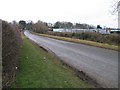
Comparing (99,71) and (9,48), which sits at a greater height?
(9,48)

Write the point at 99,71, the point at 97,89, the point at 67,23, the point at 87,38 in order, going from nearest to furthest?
the point at 97,89, the point at 99,71, the point at 87,38, the point at 67,23

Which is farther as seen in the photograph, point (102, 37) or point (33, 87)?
point (102, 37)

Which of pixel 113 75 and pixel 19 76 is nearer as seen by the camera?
pixel 19 76

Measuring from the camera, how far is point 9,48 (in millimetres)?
7199

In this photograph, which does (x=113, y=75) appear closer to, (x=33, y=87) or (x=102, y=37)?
(x=33, y=87)

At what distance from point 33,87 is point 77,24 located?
159510 mm

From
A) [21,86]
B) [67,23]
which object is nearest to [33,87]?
[21,86]

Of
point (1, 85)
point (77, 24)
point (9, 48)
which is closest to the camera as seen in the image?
point (1, 85)

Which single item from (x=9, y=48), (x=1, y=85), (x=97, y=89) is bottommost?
(x=97, y=89)

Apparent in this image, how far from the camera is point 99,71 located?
1145 cm

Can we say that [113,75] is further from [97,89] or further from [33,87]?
[33,87]

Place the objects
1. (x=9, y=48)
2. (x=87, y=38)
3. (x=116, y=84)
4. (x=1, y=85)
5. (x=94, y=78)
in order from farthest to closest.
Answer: (x=87, y=38)
(x=94, y=78)
(x=116, y=84)
(x=9, y=48)
(x=1, y=85)

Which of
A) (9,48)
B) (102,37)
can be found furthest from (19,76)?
(102,37)

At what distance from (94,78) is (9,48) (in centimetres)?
424
